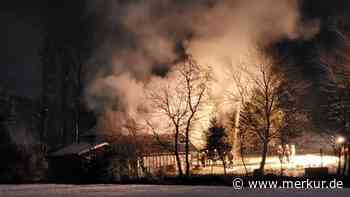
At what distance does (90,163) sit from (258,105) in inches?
427

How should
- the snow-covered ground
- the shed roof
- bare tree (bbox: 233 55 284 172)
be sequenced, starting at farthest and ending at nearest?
the shed roof
the snow-covered ground
bare tree (bbox: 233 55 284 172)

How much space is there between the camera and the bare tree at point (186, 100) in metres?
29.9

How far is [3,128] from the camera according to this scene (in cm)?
3275

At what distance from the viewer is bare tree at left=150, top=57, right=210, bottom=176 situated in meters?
29.9

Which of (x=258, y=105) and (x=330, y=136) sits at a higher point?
(x=258, y=105)

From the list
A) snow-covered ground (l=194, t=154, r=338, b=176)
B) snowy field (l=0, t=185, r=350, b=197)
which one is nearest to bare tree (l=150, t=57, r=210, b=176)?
snow-covered ground (l=194, t=154, r=338, b=176)

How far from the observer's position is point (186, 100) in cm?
3042

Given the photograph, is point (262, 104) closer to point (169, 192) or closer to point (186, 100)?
point (186, 100)

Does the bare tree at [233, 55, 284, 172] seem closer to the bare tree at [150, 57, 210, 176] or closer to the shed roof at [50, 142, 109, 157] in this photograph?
the bare tree at [150, 57, 210, 176]

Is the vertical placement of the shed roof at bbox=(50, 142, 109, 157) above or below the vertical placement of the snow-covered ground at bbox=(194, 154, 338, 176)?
above

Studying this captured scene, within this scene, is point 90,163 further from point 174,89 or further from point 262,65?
point 262,65

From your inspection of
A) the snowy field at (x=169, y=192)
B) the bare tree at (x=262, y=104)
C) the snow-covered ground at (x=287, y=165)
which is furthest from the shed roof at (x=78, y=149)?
the snowy field at (x=169, y=192)

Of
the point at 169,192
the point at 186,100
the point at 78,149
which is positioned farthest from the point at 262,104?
the point at 169,192

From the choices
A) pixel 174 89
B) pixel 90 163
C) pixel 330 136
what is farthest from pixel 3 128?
pixel 330 136
